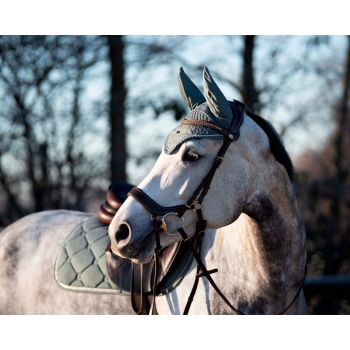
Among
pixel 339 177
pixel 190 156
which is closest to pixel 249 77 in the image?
pixel 339 177

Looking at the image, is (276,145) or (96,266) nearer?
(276,145)

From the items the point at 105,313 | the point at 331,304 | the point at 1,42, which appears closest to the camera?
the point at 105,313

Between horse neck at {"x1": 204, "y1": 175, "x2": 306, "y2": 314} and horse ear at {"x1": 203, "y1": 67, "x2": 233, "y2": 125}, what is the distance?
397mm

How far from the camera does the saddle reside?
2211mm

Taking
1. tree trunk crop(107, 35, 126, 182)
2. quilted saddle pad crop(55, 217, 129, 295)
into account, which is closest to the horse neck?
quilted saddle pad crop(55, 217, 129, 295)

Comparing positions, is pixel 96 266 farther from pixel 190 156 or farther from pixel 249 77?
pixel 249 77

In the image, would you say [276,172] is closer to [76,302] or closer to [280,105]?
[76,302]

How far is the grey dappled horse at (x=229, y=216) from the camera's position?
177 centimetres

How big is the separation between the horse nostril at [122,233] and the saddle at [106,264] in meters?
0.50

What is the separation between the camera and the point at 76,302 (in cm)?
265

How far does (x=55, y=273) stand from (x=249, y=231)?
58.2 inches

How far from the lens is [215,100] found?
180 centimetres

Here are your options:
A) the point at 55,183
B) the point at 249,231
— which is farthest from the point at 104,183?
the point at 249,231

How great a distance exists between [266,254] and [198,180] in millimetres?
503
